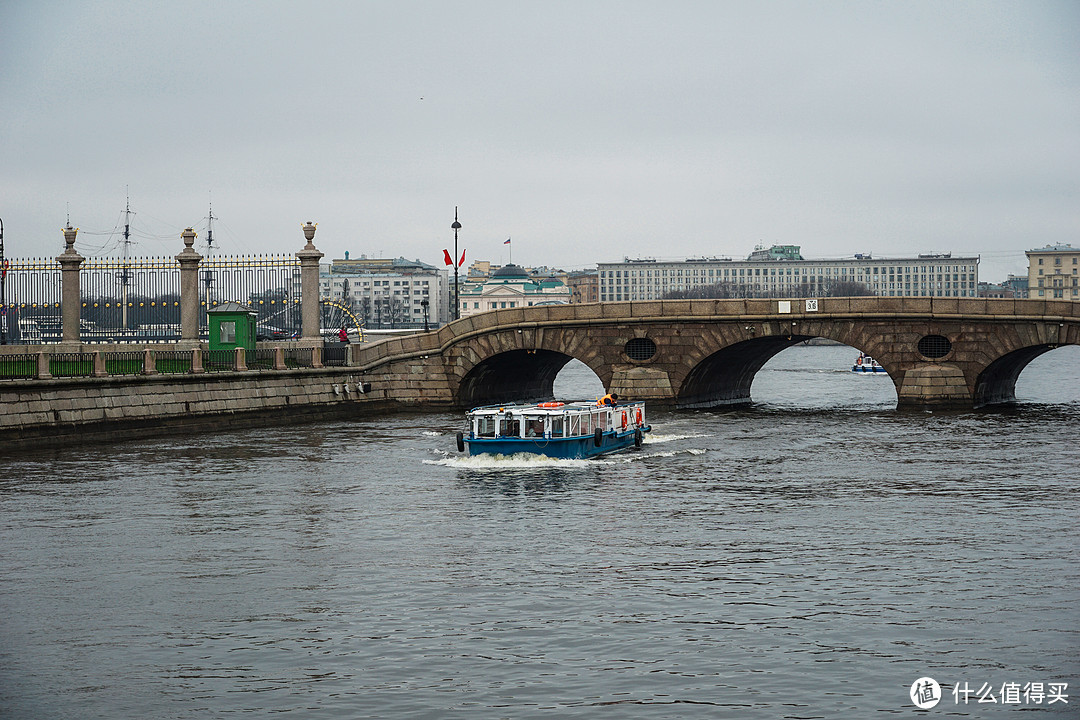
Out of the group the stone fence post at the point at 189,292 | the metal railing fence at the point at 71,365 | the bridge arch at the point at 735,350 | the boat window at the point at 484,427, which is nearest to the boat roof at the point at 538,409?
the boat window at the point at 484,427

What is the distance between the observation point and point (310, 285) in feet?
204

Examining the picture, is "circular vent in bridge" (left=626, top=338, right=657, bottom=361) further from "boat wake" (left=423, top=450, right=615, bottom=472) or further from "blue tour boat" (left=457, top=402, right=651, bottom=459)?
"boat wake" (left=423, top=450, right=615, bottom=472)

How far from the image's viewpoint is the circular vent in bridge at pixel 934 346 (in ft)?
203

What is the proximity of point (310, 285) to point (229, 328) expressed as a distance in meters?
4.86

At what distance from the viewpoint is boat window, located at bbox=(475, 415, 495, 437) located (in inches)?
1777

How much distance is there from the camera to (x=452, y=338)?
216 feet

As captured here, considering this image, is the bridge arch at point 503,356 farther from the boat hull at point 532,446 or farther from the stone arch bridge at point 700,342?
the boat hull at point 532,446

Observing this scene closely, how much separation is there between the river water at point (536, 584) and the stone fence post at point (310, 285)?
674 inches

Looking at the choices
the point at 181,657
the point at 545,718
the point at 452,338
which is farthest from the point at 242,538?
the point at 452,338

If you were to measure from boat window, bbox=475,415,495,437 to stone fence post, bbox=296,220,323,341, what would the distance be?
19.4 metres

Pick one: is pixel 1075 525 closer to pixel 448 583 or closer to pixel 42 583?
pixel 448 583

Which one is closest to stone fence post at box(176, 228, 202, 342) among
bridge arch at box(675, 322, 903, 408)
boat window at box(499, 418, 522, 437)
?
boat window at box(499, 418, 522, 437)

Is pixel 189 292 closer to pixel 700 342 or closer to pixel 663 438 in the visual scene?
pixel 663 438

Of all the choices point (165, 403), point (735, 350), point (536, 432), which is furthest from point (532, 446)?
point (735, 350)
